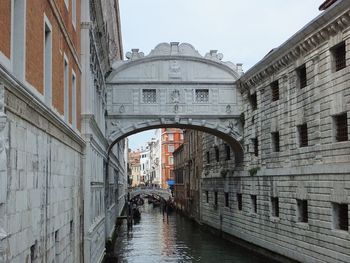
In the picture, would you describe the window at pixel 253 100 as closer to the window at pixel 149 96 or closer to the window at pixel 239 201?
the window at pixel 149 96

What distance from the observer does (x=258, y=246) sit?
68.2 ft

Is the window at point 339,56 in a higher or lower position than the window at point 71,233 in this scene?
higher

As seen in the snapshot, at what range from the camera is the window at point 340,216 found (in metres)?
13.9

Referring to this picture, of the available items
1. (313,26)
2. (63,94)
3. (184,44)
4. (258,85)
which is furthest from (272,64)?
(63,94)

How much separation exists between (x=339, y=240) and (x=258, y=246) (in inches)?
282

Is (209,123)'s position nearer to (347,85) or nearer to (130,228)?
(347,85)

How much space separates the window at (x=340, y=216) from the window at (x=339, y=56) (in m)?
3.66

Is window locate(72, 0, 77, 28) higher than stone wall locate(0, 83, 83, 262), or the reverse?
window locate(72, 0, 77, 28)

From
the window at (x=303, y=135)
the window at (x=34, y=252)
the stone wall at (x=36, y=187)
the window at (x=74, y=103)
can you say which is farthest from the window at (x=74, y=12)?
the window at (x=303, y=135)

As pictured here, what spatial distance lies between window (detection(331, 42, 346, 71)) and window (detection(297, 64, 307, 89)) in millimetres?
2004

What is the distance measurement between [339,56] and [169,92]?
10009 millimetres

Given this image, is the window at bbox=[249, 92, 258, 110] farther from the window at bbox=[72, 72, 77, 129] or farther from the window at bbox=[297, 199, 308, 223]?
the window at bbox=[72, 72, 77, 129]

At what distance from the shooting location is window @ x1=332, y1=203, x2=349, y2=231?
13914 millimetres

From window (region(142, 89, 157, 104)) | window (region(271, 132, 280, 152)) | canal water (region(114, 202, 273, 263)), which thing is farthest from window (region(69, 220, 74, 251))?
window (region(142, 89, 157, 104))
